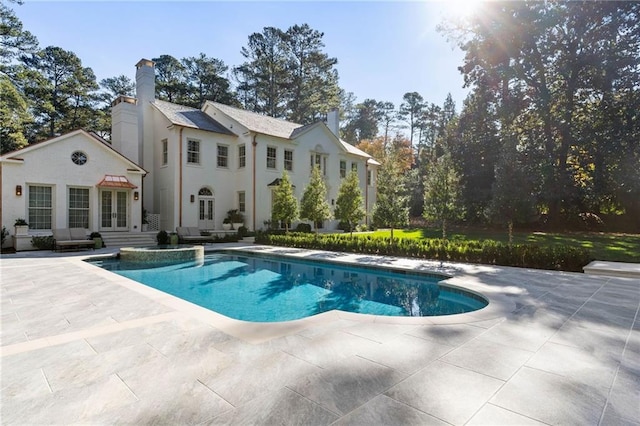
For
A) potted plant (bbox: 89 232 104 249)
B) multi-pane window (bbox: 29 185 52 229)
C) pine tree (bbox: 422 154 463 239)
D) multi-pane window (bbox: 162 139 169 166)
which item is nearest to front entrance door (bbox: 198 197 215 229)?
multi-pane window (bbox: 162 139 169 166)

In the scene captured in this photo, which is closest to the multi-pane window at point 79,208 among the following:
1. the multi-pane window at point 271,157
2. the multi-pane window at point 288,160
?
the multi-pane window at point 271,157

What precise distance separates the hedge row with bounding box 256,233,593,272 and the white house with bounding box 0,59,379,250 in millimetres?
7083

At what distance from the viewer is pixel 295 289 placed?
9.01 m

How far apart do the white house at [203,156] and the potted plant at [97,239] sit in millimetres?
4135

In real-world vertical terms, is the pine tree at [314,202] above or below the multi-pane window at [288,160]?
below

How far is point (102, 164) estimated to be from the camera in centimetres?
1677

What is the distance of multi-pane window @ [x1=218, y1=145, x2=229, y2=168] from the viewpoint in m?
21.2

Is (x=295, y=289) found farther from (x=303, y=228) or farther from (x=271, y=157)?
(x=271, y=157)

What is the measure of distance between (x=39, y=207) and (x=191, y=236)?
21.9ft

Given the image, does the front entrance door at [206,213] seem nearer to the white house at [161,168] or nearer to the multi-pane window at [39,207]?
the white house at [161,168]

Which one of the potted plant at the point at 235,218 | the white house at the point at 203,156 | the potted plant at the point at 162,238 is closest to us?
the potted plant at the point at 162,238

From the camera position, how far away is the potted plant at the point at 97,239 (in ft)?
49.3

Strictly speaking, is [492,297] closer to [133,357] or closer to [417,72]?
[133,357]

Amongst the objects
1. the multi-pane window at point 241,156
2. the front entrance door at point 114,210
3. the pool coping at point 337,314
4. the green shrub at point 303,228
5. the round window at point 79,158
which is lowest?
the pool coping at point 337,314
